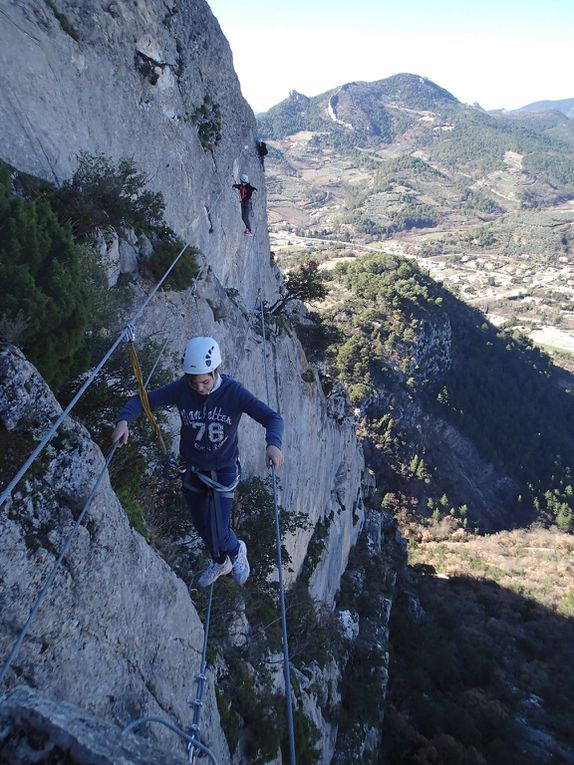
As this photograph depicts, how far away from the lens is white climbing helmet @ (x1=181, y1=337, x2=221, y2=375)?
4.82 meters

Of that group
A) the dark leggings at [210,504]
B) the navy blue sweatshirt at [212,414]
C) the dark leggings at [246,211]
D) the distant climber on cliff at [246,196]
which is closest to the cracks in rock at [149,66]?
the distant climber on cliff at [246,196]

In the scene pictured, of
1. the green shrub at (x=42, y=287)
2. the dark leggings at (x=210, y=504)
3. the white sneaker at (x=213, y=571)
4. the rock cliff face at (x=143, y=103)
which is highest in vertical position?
the rock cliff face at (x=143, y=103)

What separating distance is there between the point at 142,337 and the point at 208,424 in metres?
4.65

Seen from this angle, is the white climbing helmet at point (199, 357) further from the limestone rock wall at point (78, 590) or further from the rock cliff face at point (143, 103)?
the rock cliff face at point (143, 103)

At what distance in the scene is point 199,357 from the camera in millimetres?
4824

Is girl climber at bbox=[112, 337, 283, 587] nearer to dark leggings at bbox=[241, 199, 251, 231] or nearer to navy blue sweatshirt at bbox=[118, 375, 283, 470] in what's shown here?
navy blue sweatshirt at bbox=[118, 375, 283, 470]

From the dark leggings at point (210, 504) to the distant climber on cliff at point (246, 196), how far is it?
16.0 metres

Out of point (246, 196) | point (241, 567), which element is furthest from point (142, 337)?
point (246, 196)

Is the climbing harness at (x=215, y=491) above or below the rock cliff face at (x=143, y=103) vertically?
below

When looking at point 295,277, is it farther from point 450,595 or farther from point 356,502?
point 450,595

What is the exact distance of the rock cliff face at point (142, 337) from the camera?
408cm

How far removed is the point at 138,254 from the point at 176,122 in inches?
337

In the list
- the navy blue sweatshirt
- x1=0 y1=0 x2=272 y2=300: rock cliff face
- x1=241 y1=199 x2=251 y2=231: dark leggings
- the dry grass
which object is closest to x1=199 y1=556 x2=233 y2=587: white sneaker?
the navy blue sweatshirt

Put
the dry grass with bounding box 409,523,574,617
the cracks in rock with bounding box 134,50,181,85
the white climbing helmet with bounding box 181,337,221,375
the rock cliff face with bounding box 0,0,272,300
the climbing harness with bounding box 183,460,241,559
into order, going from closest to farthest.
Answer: the white climbing helmet with bounding box 181,337,221,375 → the climbing harness with bounding box 183,460,241,559 → the rock cliff face with bounding box 0,0,272,300 → the cracks in rock with bounding box 134,50,181,85 → the dry grass with bounding box 409,523,574,617
